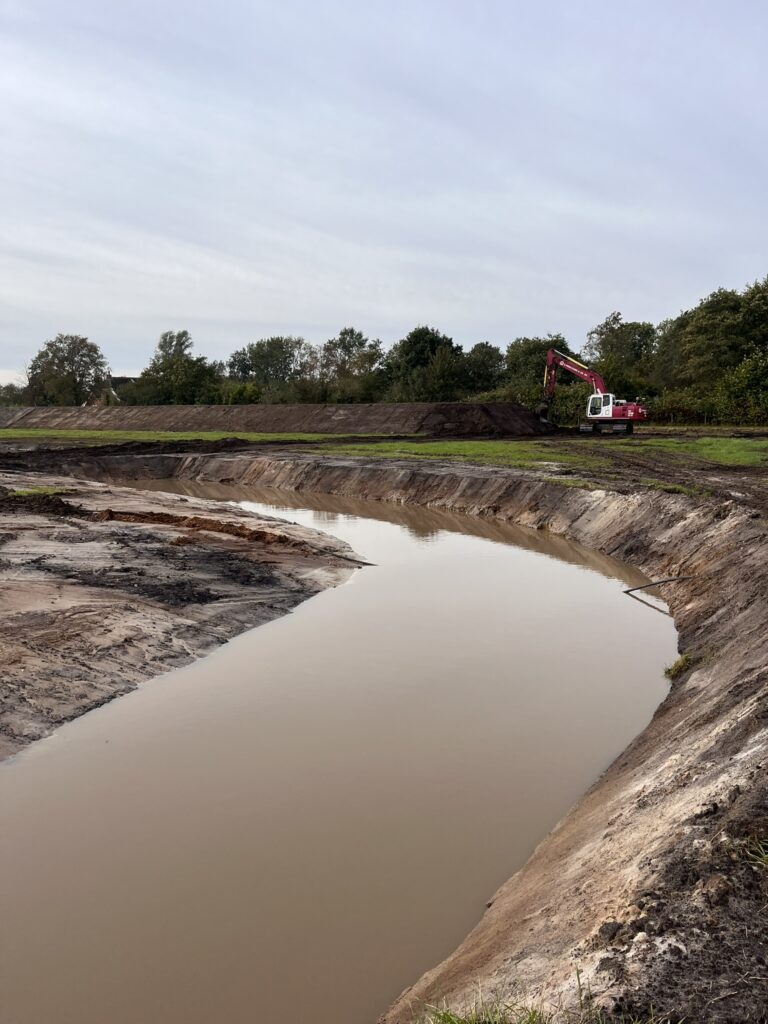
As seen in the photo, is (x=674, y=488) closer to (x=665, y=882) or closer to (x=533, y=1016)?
(x=665, y=882)

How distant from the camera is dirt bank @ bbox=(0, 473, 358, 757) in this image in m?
9.16

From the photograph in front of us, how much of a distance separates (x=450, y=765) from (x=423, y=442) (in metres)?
34.4

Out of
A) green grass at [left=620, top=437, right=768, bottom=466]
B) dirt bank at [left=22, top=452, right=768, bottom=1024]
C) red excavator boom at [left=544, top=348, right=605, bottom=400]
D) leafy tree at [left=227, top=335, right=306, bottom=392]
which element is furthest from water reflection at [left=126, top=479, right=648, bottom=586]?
leafy tree at [left=227, top=335, right=306, bottom=392]

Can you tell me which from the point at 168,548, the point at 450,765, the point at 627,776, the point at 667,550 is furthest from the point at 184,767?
the point at 667,550

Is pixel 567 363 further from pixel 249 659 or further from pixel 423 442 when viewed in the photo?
pixel 249 659

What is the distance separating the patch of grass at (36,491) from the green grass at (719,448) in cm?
2196

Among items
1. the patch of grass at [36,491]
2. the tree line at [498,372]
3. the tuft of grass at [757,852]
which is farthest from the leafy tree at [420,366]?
the tuft of grass at [757,852]

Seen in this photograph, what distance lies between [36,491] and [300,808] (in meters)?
20.7

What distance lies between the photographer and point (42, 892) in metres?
5.58

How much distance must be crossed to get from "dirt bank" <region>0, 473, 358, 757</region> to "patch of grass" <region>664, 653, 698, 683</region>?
6.25 metres

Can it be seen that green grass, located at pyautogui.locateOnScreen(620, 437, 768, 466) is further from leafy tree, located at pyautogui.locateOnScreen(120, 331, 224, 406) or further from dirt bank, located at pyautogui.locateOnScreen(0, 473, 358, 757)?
leafy tree, located at pyautogui.locateOnScreen(120, 331, 224, 406)

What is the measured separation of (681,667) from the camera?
1013 cm

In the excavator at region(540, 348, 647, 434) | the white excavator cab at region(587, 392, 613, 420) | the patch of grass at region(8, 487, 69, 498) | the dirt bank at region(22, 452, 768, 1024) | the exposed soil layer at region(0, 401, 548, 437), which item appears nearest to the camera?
the dirt bank at region(22, 452, 768, 1024)

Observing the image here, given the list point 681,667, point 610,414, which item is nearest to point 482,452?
point 610,414
